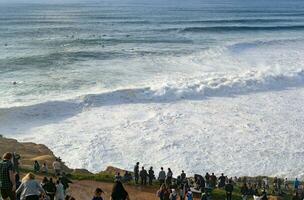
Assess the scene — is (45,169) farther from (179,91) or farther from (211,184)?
(179,91)

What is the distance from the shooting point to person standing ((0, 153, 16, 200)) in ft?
31.5

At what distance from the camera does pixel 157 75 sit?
43.8 metres

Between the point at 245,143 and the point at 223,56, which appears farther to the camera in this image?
the point at 223,56

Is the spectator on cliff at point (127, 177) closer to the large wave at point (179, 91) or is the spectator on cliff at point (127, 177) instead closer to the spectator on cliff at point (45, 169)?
the spectator on cliff at point (45, 169)

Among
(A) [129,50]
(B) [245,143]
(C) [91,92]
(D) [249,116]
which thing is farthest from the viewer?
(A) [129,50]

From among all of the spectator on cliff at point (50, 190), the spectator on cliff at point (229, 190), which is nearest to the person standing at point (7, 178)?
the spectator on cliff at point (50, 190)

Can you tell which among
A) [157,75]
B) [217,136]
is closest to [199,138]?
[217,136]

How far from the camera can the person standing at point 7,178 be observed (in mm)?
9602

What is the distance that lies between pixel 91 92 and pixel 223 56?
21611 mm

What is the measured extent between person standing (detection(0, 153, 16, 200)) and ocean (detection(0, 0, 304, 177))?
15298mm

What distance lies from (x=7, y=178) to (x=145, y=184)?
1127cm

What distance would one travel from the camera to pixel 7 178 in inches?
384

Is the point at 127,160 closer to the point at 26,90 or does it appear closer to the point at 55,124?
the point at 55,124

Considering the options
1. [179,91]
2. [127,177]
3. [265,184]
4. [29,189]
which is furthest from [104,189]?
[179,91]
